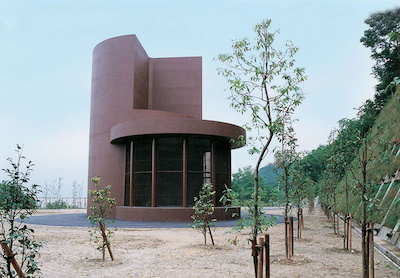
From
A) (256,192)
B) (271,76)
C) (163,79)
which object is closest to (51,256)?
(256,192)

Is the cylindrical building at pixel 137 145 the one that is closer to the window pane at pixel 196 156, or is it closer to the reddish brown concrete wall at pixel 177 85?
the window pane at pixel 196 156

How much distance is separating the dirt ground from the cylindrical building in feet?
35.0

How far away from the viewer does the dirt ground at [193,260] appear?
8.02 metres

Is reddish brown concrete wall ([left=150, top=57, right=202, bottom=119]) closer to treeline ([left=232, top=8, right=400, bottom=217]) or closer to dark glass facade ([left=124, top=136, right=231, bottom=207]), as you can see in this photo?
dark glass facade ([left=124, top=136, right=231, bottom=207])

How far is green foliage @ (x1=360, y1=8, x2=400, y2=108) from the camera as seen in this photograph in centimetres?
2983

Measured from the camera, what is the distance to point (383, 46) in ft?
106

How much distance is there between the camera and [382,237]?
11.8 metres

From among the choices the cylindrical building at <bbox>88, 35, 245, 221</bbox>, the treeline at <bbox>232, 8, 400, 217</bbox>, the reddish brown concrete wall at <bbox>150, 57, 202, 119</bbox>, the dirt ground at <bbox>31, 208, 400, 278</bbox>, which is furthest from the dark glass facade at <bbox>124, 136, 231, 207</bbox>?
the dirt ground at <bbox>31, 208, 400, 278</bbox>

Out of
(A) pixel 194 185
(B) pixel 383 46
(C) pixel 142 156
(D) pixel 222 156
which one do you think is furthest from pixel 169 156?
(B) pixel 383 46

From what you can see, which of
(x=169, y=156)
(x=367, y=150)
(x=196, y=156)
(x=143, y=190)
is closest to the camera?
(x=367, y=150)

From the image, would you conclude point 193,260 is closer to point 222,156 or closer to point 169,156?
point 222,156

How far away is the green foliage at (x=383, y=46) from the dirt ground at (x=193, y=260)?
21117 millimetres

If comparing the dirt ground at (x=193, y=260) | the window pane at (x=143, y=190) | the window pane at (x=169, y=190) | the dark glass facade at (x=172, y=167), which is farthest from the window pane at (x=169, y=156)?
the dirt ground at (x=193, y=260)

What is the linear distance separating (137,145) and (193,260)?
1706 centimetres
